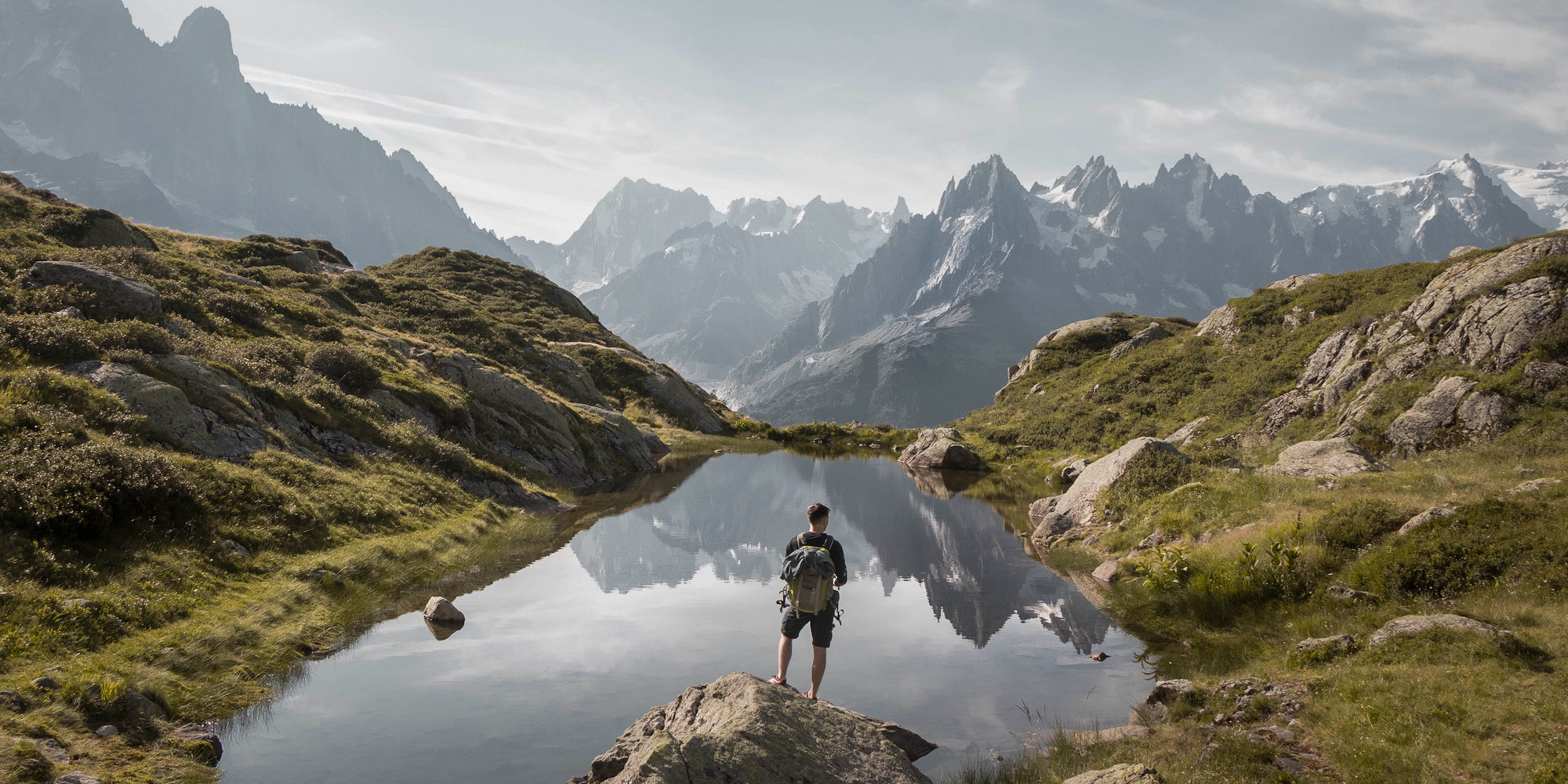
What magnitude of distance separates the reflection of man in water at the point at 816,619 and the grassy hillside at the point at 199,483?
883 centimetres

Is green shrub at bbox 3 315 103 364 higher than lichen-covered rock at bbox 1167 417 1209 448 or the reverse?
higher

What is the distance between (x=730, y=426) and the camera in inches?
3841

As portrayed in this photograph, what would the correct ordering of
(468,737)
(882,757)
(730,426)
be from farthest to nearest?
(730,426) → (468,737) → (882,757)

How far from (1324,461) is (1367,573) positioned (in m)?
11.2

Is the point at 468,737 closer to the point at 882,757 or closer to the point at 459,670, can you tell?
the point at 459,670

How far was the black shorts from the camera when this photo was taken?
13.5 m

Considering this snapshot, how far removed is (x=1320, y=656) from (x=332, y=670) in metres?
18.6


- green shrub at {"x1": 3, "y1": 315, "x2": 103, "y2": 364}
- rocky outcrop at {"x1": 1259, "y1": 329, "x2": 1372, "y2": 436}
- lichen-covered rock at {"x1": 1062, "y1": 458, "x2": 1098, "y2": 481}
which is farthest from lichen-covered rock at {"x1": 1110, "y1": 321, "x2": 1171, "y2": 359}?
green shrub at {"x1": 3, "y1": 315, "x2": 103, "y2": 364}

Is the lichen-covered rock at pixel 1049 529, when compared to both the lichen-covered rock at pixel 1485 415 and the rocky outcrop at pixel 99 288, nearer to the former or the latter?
the lichen-covered rock at pixel 1485 415

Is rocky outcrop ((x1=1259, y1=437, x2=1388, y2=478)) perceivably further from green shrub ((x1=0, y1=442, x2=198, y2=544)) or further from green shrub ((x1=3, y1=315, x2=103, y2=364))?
green shrub ((x1=3, y1=315, x2=103, y2=364))

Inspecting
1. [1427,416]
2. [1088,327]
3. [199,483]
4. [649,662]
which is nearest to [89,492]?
[199,483]

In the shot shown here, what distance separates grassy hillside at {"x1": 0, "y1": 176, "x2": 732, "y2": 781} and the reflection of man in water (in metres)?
8.83

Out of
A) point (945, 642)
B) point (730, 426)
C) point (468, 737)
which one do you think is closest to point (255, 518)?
point (468, 737)

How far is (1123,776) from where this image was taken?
944cm
